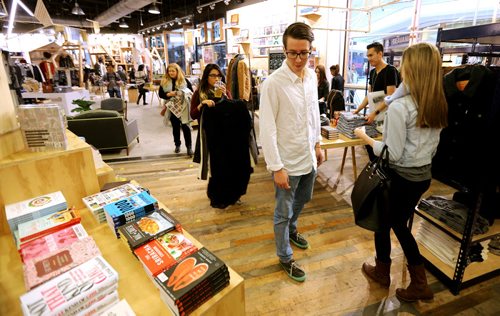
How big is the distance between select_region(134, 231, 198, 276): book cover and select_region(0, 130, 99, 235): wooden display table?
0.66 meters

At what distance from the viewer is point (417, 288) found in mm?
1829

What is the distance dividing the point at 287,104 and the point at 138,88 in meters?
11.8

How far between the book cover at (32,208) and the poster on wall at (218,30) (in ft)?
38.5

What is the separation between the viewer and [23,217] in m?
1.16

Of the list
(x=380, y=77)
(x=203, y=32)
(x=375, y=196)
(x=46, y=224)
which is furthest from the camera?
(x=203, y=32)

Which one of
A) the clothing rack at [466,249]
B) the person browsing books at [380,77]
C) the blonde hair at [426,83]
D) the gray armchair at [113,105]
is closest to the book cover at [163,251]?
the blonde hair at [426,83]

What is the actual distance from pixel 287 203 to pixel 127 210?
3.27ft

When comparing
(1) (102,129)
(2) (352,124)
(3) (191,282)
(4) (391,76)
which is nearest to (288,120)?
(3) (191,282)

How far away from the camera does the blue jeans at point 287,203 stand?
1850 mm

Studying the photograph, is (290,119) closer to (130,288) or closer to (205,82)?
(130,288)

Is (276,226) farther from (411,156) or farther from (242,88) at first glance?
(242,88)

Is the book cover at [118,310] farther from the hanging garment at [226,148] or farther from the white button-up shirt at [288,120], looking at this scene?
the hanging garment at [226,148]

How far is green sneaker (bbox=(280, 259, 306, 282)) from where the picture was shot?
81.7 inches

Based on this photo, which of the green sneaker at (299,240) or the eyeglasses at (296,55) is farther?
the green sneaker at (299,240)
